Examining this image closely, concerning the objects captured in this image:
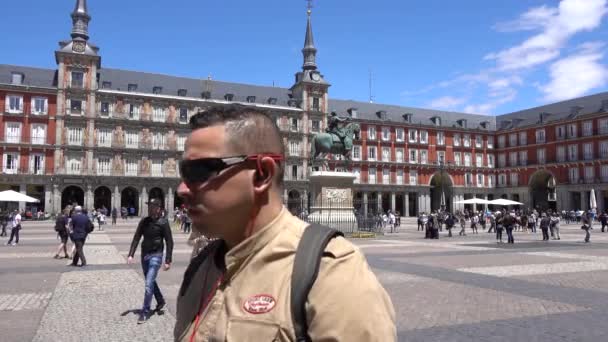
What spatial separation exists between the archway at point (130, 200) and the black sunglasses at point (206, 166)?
54310mm

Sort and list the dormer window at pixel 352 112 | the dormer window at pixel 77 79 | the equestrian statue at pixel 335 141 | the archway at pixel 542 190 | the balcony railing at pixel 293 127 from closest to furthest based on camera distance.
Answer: the equestrian statue at pixel 335 141
the dormer window at pixel 77 79
the balcony railing at pixel 293 127
the archway at pixel 542 190
the dormer window at pixel 352 112

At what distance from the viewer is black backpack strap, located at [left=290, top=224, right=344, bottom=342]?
1.22m

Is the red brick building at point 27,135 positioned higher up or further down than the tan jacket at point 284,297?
higher up

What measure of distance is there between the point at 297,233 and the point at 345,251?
181 mm

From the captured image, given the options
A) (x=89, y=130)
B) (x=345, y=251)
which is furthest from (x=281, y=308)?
(x=89, y=130)

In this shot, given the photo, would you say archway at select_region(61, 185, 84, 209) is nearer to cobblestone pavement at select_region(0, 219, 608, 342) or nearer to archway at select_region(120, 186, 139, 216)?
archway at select_region(120, 186, 139, 216)

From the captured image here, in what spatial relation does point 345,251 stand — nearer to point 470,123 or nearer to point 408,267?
point 408,267

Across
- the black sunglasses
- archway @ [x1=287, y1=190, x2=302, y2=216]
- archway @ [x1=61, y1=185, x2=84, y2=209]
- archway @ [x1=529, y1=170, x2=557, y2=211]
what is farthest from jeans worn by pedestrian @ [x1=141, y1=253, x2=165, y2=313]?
archway @ [x1=529, y1=170, x2=557, y2=211]

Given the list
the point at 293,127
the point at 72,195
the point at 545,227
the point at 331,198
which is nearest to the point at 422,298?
the point at 331,198

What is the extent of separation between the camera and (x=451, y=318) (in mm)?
6352

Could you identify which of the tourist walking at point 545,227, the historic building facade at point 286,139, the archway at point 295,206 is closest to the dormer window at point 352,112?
the historic building facade at point 286,139

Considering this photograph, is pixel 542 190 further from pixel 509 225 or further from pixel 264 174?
pixel 264 174

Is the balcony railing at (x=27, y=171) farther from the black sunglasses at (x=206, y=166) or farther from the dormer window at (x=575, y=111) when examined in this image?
the dormer window at (x=575, y=111)

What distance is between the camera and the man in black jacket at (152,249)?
6.52m
